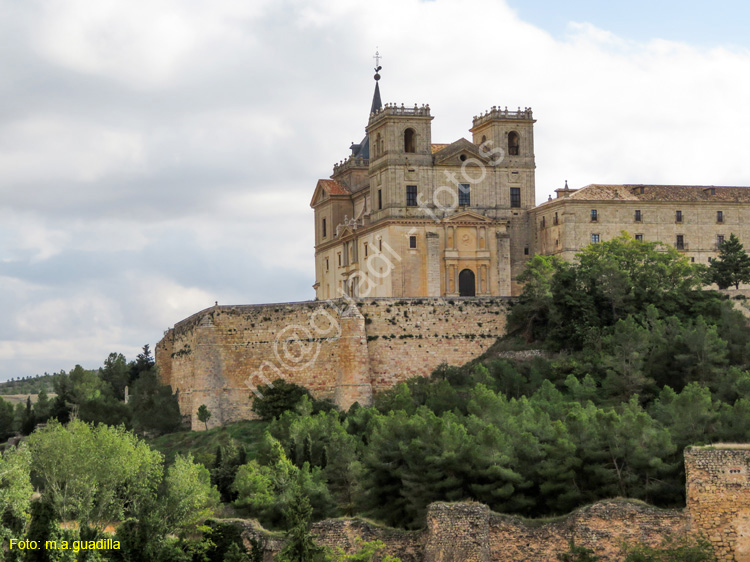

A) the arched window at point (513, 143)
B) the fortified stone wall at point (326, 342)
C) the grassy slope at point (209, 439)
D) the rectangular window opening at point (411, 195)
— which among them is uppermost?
the arched window at point (513, 143)

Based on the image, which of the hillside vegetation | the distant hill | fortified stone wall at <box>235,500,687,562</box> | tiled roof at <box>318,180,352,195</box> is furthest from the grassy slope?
the distant hill

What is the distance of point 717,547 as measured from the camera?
28.8 m

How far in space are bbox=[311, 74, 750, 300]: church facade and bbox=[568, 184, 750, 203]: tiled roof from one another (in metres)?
0.06

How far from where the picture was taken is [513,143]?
61406 millimetres

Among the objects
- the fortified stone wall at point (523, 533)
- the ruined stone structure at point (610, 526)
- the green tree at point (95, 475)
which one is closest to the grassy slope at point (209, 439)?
the green tree at point (95, 475)

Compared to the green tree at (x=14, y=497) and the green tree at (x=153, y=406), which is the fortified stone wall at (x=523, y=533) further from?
the green tree at (x=153, y=406)

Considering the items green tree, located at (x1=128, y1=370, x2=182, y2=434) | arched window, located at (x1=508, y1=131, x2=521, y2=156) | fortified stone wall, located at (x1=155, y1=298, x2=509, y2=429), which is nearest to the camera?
fortified stone wall, located at (x1=155, y1=298, x2=509, y2=429)

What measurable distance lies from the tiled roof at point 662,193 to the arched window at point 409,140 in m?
7.13

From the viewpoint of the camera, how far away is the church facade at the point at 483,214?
193 ft

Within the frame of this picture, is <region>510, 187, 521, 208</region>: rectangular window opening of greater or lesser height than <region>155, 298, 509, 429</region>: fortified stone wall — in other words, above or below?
above

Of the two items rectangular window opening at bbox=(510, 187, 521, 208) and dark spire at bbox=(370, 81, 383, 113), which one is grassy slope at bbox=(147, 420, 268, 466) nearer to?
rectangular window opening at bbox=(510, 187, 521, 208)

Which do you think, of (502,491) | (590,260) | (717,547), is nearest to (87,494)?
(502,491)

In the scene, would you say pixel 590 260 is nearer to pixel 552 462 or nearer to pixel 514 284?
pixel 514 284

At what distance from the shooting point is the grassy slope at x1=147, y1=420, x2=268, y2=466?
1954 inches
